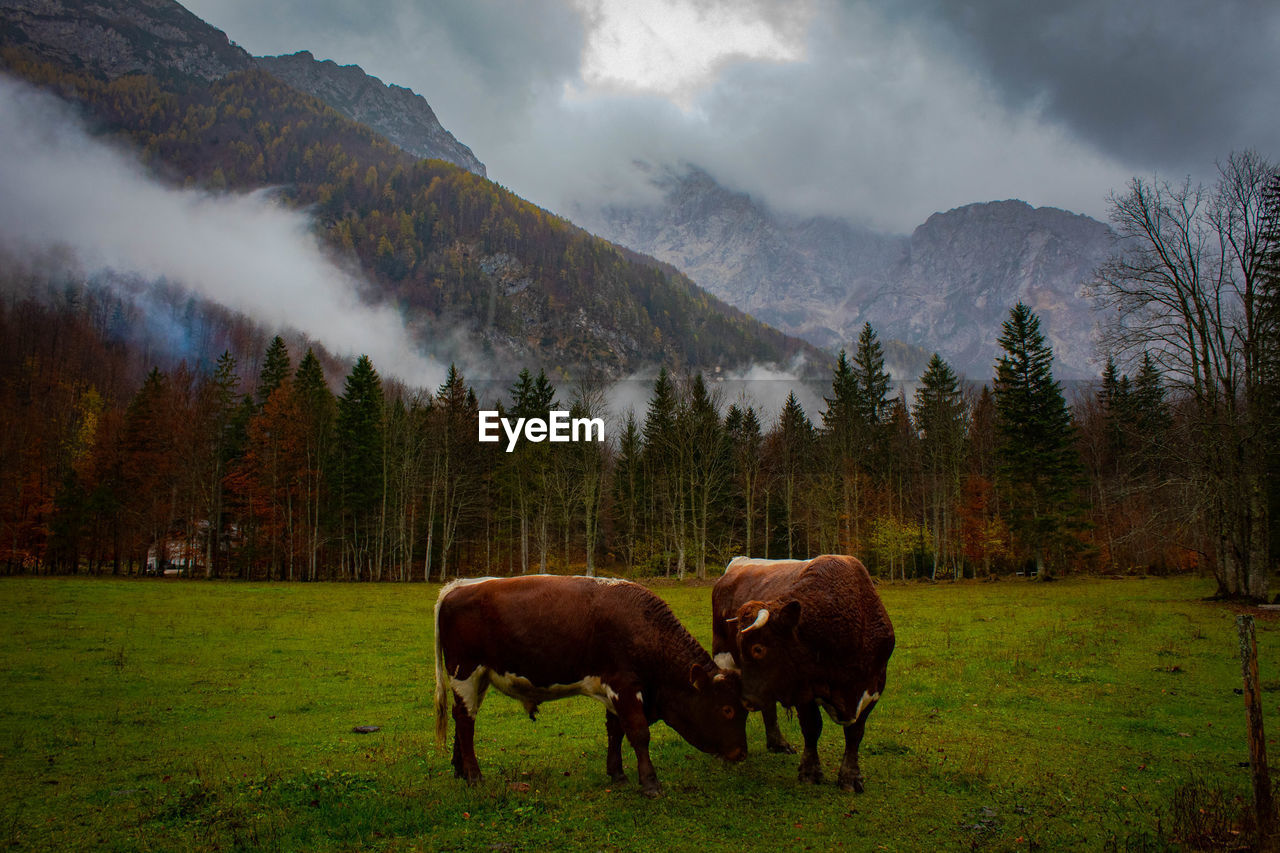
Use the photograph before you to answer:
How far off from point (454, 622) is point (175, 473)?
174 feet

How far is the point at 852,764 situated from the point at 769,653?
1.75 metres

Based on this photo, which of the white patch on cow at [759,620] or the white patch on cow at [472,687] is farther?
the white patch on cow at [472,687]

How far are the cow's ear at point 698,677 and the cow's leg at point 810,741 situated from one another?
1.24m

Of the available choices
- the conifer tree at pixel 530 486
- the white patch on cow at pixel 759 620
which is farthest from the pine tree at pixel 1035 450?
the white patch on cow at pixel 759 620

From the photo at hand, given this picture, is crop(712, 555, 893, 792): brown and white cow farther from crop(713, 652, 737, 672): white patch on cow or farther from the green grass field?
the green grass field

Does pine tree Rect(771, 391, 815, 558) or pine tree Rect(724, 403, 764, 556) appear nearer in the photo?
pine tree Rect(724, 403, 764, 556)

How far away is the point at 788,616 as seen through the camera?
7574 mm

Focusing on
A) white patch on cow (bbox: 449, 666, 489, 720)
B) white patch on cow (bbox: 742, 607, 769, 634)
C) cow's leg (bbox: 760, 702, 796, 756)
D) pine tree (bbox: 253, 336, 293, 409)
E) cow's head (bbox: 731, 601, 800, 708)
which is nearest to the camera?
white patch on cow (bbox: 742, 607, 769, 634)

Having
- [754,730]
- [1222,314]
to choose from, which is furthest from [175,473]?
[1222,314]

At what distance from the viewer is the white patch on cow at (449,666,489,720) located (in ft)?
26.4

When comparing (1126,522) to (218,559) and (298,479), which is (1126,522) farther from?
(218,559)

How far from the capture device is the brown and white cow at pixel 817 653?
7559 mm

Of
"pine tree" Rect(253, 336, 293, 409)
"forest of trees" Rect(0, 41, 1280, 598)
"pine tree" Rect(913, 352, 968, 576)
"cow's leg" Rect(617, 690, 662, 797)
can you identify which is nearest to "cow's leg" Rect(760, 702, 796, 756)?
"cow's leg" Rect(617, 690, 662, 797)

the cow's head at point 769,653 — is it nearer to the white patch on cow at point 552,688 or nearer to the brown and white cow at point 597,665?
the brown and white cow at point 597,665
